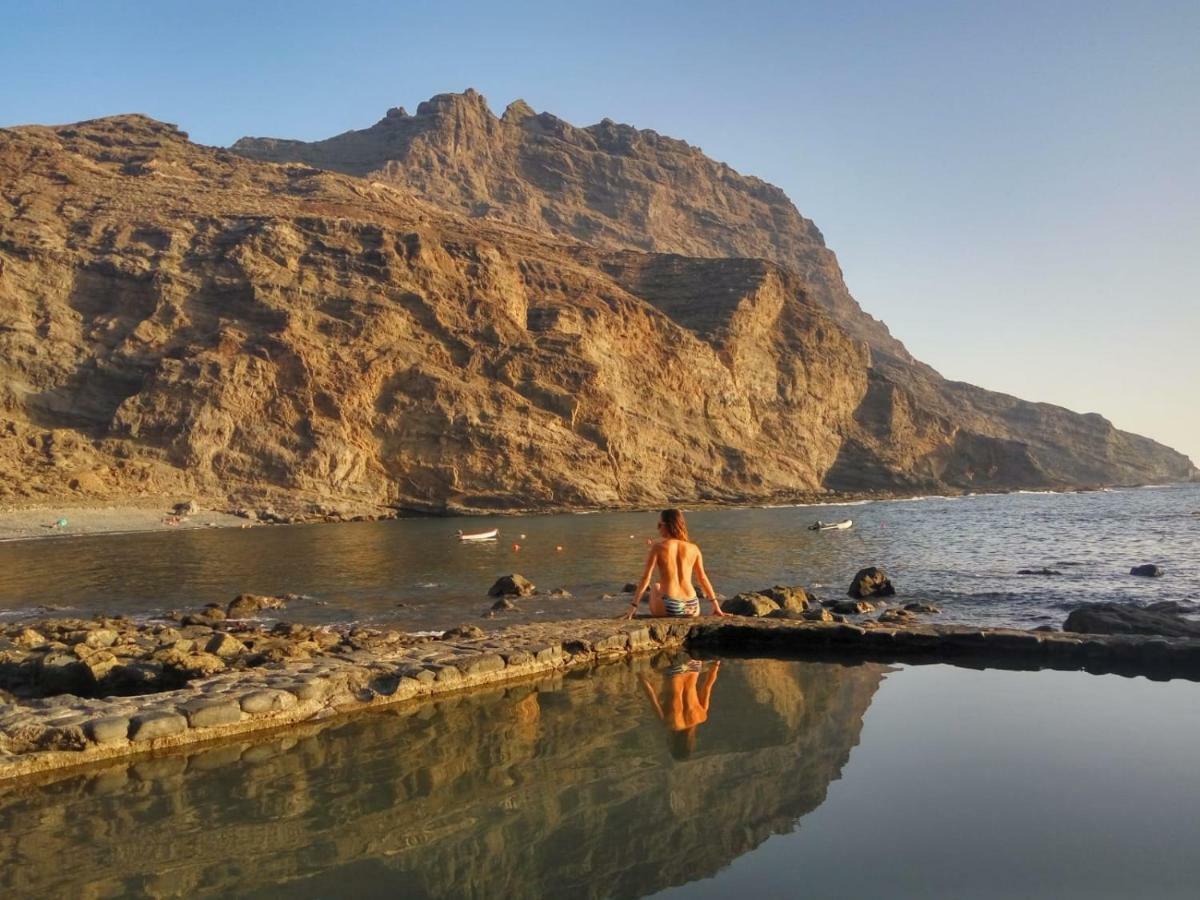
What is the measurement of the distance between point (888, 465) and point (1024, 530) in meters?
61.8

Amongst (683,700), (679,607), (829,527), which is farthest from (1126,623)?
(829,527)

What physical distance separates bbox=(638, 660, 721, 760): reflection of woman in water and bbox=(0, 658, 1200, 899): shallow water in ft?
0.27

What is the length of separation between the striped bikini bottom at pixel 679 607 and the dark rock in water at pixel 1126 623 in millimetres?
6655

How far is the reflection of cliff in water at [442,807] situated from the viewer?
511cm

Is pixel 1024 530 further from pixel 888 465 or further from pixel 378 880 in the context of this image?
pixel 888 465

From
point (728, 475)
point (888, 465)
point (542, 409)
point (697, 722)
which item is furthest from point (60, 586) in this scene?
point (888, 465)

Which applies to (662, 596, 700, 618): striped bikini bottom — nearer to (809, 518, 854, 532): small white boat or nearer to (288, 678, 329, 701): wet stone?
(288, 678, 329, 701): wet stone

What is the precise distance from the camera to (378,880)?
16.5 ft

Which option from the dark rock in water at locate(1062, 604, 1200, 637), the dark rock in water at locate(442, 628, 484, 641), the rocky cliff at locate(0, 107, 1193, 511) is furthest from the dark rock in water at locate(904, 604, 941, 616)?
the rocky cliff at locate(0, 107, 1193, 511)

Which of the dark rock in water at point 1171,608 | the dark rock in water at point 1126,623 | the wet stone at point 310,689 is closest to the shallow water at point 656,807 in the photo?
the wet stone at point 310,689

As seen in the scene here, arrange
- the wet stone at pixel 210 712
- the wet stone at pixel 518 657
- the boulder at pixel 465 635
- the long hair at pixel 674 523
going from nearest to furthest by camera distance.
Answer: the wet stone at pixel 210 712 < the wet stone at pixel 518 657 < the long hair at pixel 674 523 < the boulder at pixel 465 635

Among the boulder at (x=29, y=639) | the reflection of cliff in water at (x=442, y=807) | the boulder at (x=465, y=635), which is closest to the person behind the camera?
the reflection of cliff in water at (x=442, y=807)

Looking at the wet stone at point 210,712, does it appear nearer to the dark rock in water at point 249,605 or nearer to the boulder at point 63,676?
the boulder at point 63,676

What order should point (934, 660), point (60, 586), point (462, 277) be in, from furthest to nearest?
point (462, 277)
point (60, 586)
point (934, 660)
